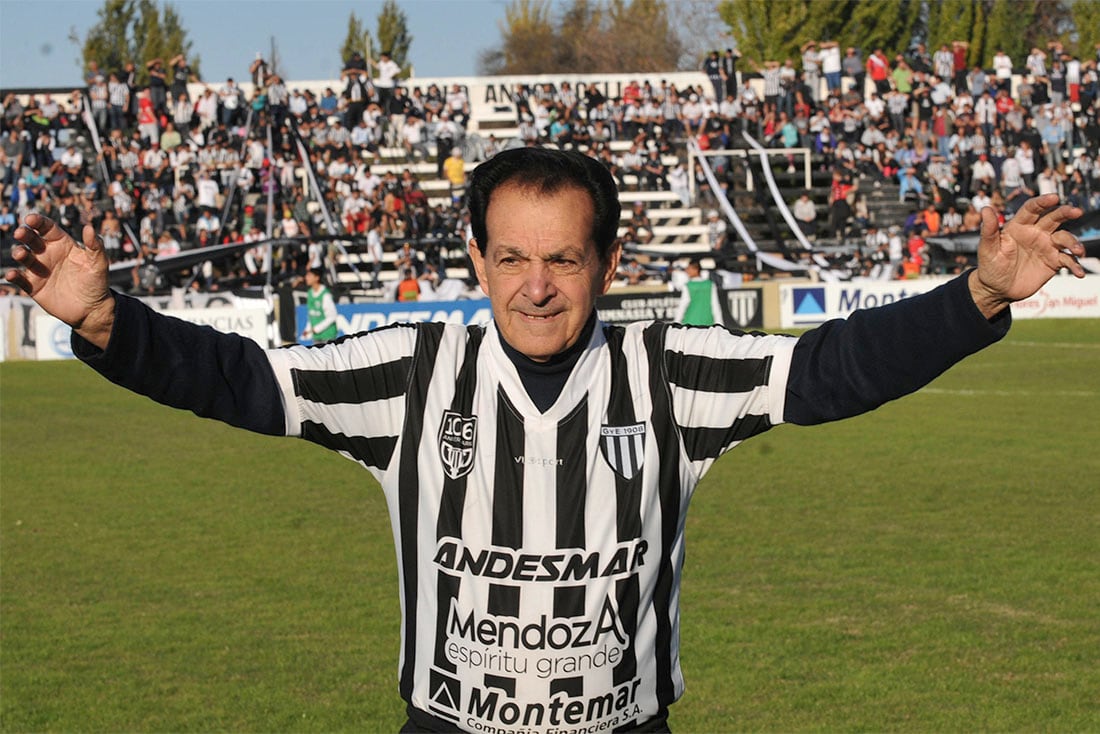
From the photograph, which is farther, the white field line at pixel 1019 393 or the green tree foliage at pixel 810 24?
the green tree foliage at pixel 810 24

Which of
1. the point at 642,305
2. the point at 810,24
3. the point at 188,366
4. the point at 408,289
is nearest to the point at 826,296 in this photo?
the point at 642,305

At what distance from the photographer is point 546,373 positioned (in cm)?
308

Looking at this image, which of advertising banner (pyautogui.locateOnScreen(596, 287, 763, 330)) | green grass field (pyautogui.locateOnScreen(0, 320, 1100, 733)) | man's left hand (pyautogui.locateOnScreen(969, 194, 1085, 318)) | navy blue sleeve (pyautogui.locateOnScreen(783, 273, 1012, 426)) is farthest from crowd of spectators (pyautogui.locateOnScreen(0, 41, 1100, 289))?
man's left hand (pyautogui.locateOnScreen(969, 194, 1085, 318))

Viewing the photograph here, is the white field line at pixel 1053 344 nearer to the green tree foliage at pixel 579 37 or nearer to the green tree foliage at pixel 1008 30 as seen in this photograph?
the green tree foliage at pixel 1008 30

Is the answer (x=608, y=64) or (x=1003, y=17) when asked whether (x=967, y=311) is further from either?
(x=608, y=64)

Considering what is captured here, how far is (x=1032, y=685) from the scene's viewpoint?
684cm

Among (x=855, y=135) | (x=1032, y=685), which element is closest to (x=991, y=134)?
(x=855, y=135)

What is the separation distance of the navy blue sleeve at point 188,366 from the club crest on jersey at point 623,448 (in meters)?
0.69

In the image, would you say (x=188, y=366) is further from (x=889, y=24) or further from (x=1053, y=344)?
(x=889, y=24)

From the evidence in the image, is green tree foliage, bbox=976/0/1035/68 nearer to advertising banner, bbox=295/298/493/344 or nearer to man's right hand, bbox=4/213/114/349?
advertising banner, bbox=295/298/493/344

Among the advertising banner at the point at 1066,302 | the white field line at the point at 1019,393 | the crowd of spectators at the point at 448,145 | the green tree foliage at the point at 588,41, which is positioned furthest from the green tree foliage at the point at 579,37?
the white field line at the point at 1019,393

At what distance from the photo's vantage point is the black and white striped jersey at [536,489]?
301 cm

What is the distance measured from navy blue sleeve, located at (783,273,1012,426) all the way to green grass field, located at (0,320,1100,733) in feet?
11.8

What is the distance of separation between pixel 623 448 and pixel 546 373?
0.23 metres
